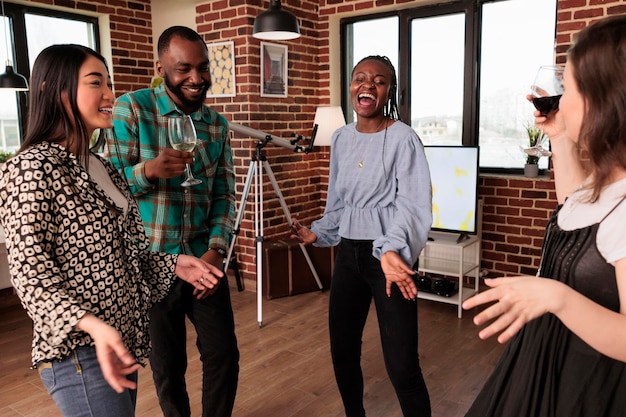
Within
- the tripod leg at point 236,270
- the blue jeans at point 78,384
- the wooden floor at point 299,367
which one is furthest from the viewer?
the tripod leg at point 236,270

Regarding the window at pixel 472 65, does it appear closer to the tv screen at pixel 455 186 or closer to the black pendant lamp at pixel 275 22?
the tv screen at pixel 455 186

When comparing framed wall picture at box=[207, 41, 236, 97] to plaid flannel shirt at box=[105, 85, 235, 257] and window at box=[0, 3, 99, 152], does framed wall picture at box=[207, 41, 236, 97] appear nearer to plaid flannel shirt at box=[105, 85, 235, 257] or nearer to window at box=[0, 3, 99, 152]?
window at box=[0, 3, 99, 152]

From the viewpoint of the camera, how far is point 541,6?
3785 mm

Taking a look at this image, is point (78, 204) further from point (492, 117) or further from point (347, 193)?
point (492, 117)

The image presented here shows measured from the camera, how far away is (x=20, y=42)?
13.6ft

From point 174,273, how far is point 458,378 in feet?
5.97

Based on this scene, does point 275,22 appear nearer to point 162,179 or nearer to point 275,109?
point 275,109

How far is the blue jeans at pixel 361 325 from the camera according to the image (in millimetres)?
1866

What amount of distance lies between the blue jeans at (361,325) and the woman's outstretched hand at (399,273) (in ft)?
0.25

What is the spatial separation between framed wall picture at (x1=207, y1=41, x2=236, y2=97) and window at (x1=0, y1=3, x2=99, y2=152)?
1311mm

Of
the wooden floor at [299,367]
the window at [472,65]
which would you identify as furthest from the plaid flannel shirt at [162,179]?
the window at [472,65]

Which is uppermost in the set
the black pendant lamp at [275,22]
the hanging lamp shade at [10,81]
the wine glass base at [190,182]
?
the black pendant lamp at [275,22]

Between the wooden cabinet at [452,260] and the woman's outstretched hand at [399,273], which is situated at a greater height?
the woman's outstretched hand at [399,273]

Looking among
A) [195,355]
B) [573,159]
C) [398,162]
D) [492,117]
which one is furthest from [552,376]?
[492,117]
